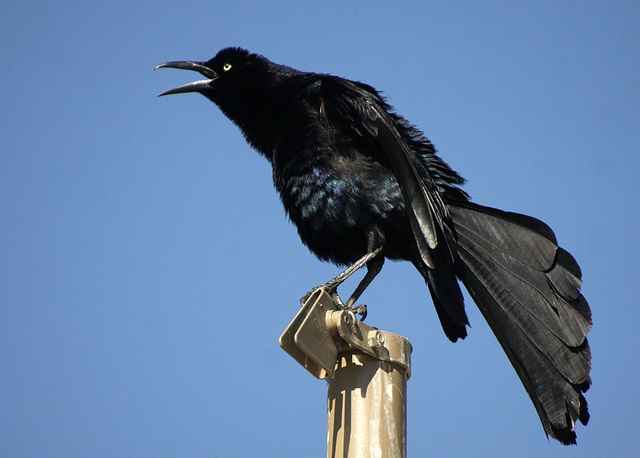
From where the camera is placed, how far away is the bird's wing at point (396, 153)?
391 cm

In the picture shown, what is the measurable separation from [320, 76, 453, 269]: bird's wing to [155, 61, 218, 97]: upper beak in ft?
4.44

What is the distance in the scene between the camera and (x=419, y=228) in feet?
12.8

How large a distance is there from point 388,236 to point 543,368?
1276 millimetres

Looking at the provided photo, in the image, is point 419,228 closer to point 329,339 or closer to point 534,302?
point 534,302

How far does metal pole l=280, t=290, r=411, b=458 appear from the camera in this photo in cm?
282

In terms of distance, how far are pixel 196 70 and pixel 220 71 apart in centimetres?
23

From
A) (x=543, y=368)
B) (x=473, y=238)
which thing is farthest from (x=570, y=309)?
(x=473, y=238)

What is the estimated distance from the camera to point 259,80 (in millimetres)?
5375

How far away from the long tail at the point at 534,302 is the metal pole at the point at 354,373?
1.00 meters

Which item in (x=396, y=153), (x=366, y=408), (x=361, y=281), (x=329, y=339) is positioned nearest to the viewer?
(x=366, y=408)

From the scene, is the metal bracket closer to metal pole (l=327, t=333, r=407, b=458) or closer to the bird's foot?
metal pole (l=327, t=333, r=407, b=458)

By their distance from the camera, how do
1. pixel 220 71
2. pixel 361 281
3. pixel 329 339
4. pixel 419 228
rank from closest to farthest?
pixel 329 339 < pixel 419 228 < pixel 361 281 < pixel 220 71

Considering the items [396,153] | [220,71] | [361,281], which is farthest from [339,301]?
[220,71]

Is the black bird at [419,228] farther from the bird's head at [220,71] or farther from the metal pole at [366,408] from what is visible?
the metal pole at [366,408]
